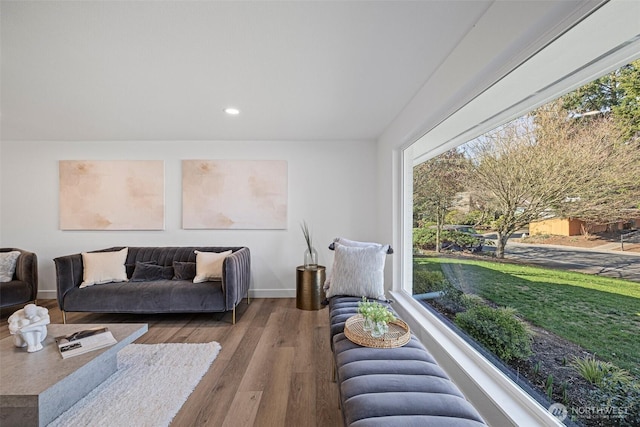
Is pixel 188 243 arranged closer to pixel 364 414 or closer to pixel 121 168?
pixel 121 168

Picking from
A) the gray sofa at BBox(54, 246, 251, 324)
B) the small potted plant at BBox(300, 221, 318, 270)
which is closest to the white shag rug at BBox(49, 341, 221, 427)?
the gray sofa at BBox(54, 246, 251, 324)

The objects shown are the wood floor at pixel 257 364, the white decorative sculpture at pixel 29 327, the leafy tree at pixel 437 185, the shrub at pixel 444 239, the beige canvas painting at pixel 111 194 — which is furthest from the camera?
the beige canvas painting at pixel 111 194

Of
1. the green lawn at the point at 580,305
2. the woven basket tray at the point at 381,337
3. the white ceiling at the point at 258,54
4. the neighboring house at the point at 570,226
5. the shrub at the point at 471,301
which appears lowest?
the woven basket tray at the point at 381,337

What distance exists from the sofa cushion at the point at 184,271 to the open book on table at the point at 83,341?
1261mm

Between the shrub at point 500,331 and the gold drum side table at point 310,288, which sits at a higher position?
the shrub at point 500,331

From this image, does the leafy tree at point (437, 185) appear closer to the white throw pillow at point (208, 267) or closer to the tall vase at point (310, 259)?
the tall vase at point (310, 259)

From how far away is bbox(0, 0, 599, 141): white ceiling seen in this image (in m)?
1.37

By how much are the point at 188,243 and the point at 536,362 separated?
162 inches

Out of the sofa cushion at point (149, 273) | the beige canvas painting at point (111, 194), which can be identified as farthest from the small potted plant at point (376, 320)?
the beige canvas painting at point (111, 194)

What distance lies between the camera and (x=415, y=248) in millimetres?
2846

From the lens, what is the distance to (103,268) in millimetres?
3240

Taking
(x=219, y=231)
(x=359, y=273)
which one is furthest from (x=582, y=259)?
(x=219, y=231)

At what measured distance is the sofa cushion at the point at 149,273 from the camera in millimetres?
3361

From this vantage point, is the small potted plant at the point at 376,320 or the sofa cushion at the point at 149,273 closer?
the small potted plant at the point at 376,320
